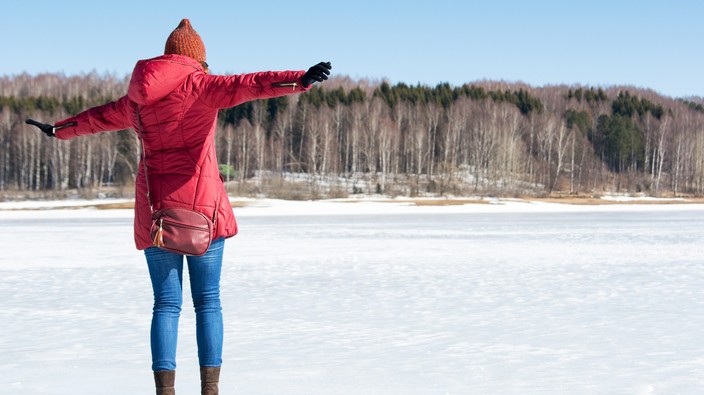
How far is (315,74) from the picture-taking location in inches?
90.4

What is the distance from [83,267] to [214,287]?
20.0 ft

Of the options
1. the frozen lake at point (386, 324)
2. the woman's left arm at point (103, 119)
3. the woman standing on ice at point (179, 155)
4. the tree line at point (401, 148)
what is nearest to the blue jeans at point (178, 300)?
the woman standing on ice at point (179, 155)

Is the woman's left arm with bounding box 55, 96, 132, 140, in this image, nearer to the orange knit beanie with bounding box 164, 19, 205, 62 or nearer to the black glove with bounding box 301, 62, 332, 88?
the orange knit beanie with bounding box 164, 19, 205, 62

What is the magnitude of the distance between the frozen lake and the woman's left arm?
3.75 feet

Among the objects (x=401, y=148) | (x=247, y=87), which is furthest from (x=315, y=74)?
(x=401, y=148)

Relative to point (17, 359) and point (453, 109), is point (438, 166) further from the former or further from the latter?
point (17, 359)

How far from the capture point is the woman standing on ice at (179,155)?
2408mm

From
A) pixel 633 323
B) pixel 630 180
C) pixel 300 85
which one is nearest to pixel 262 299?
pixel 633 323

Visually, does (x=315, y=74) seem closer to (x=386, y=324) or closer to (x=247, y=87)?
(x=247, y=87)

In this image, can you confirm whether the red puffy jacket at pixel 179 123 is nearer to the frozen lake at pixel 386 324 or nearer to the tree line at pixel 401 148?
the frozen lake at pixel 386 324

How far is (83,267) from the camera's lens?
8195 mm

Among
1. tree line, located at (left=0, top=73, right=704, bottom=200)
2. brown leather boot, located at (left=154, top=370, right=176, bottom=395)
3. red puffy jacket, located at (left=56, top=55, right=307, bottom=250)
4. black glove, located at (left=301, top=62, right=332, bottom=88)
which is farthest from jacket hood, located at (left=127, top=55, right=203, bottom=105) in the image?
tree line, located at (left=0, top=73, right=704, bottom=200)

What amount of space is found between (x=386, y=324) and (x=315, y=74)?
274 cm

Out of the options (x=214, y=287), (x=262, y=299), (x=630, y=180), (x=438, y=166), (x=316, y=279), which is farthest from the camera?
(x=630, y=180)
